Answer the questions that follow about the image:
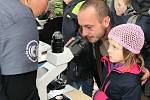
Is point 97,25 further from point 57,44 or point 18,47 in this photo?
point 18,47

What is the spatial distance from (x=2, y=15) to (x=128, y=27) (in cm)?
77

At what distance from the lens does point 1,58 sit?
101cm

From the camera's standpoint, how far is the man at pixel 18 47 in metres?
0.98

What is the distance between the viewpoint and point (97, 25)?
169cm

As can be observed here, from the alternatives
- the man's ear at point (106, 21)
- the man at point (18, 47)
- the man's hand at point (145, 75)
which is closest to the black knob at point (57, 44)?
the man at point (18, 47)

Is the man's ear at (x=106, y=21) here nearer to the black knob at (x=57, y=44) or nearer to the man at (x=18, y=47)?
the black knob at (x=57, y=44)

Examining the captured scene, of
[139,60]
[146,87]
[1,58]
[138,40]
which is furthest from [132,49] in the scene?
[1,58]

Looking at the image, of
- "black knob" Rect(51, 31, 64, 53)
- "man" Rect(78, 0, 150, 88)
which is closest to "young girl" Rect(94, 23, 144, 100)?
"man" Rect(78, 0, 150, 88)

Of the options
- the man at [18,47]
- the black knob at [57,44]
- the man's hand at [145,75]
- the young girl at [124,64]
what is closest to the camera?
the man at [18,47]

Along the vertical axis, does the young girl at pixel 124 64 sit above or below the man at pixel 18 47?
below

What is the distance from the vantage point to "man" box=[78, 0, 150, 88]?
5.52 ft

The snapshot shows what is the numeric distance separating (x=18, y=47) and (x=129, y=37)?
0.70m

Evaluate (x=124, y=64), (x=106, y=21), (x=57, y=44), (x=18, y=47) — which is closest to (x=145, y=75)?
(x=124, y=64)

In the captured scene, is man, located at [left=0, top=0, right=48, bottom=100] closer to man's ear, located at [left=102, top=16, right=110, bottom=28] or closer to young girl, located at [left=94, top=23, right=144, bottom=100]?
young girl, located at [left=94, top=23, right=144, bottom=100]
